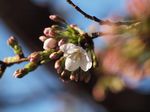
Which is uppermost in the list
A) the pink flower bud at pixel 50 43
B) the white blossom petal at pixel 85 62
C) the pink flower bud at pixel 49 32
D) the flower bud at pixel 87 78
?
the pink flower bud at pixel 49 32

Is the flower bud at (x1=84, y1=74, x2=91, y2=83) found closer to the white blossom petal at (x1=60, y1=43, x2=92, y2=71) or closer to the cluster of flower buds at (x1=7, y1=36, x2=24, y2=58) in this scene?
the white blossom petal at (x1=60, y1=43, x2=92, y2=71)

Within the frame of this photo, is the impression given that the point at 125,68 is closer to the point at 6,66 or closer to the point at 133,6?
the point at 133,6

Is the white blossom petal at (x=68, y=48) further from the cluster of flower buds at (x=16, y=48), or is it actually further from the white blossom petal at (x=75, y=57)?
the cluster of flower buds at (x=16, y=48)

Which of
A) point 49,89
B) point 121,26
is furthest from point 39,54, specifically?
point 49,89

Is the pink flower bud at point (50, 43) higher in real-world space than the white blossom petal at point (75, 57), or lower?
higher

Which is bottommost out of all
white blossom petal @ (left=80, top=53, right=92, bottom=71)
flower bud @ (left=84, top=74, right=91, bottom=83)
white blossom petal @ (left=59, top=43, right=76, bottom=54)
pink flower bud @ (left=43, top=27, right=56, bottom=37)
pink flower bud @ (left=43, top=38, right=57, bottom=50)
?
flower bud @ (left=84, top=74, right=91, bottom=83)

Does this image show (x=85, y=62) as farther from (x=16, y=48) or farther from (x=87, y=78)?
(x=16, y=48)

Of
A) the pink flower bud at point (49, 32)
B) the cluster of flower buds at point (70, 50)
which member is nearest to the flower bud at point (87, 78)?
the cluster of flower buds at point (70, 50)

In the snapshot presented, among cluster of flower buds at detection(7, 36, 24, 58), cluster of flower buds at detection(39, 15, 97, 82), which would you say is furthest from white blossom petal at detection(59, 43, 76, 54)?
cluster of flower buds at detection(7, 36, 24, 58)
